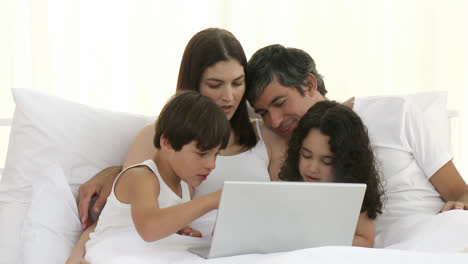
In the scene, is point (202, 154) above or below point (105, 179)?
above

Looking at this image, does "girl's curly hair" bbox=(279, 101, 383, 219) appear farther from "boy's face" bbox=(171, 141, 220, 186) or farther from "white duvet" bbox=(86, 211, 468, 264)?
"boy's face" bbox=(171, 141, 220, 186)

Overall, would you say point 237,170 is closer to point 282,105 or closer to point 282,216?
point 282,105

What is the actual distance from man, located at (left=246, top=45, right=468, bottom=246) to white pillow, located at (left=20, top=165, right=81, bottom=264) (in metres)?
0.70

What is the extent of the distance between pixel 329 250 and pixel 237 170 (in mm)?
764

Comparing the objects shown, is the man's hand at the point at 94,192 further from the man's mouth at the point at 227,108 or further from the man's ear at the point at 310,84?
the man's ear at the point at 310,84

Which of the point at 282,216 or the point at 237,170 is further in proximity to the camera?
the point at 237,170

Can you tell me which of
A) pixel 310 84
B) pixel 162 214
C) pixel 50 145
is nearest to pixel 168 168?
pixel 162 214

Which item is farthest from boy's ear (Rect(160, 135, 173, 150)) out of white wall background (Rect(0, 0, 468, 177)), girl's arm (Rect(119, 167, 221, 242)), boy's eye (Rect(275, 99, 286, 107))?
white wall background (Rect(0, 0, 468, 177))

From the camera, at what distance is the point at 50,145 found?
2014mm

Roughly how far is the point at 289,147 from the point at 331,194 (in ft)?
1.96

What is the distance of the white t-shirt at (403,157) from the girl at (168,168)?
0.66 meters

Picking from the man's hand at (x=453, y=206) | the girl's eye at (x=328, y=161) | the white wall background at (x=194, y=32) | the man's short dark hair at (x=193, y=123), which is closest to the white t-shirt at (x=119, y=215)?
the man's short dark hair at (x=193, y=123)

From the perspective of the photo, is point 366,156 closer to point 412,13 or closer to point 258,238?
point 258,238

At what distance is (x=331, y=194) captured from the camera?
Answer: 146 cm
